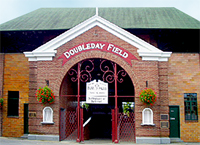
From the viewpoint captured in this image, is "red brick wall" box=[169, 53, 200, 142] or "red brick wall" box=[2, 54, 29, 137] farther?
"red brick wall" box=[2, 54, 29, 137]

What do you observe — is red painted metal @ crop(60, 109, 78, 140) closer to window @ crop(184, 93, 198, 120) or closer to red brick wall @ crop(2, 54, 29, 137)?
red brick wall @ crop(2, 54, 29, 137)

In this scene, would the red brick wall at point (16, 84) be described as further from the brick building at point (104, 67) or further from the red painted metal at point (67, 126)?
the red painted metal at point (67, 126)

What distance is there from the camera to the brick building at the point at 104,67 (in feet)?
40.1

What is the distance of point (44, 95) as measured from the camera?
11969 mm

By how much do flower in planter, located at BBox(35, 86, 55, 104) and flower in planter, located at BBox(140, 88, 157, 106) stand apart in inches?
193

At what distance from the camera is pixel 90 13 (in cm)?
1775

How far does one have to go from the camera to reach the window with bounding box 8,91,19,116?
14930 millimetres

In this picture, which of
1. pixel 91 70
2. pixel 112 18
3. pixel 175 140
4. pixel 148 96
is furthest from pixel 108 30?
pixel 175 140

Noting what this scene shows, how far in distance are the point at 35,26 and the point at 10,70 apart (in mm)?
3434

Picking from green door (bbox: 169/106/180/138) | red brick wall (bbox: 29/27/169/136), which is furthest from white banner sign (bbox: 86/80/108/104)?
green door (bbox: 169/106/180/138)

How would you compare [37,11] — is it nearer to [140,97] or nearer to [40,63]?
[40,63]

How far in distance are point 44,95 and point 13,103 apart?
423cm

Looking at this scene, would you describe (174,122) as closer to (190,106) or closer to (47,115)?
(190,106)

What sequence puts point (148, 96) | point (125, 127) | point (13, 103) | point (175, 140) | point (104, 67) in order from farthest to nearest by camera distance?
1. point (13, 103)
2. point (175, 140)
3. point (125, 127)
4. point (104, 67)
5. point (148, 96)
